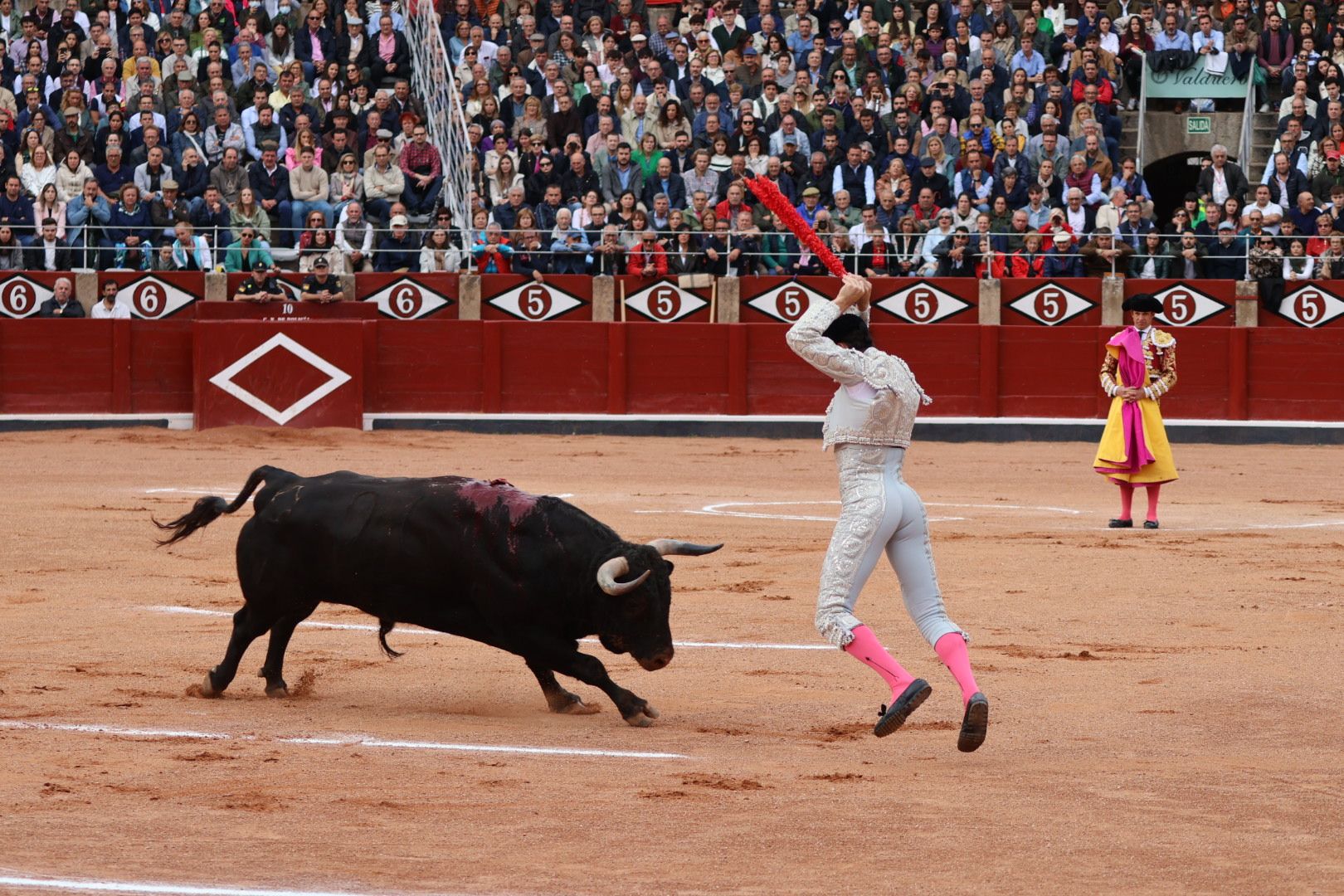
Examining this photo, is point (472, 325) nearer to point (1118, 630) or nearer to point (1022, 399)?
point (1022, 399)

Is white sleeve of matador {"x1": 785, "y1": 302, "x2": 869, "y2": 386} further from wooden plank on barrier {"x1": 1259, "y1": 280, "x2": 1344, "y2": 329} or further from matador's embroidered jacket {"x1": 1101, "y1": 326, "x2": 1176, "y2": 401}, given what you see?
wooden plank on barrier {"x1": 1259, "y1": 280, "x2": 1344, "y2": 329}

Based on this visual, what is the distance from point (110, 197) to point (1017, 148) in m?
8.69

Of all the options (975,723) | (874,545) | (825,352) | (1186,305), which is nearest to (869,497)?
(874,545)

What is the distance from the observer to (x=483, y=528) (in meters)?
6.41

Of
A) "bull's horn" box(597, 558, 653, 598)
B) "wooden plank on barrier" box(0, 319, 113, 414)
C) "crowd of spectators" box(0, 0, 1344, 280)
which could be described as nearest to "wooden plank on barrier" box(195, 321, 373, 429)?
"crowd of spectators" box(0, 0, 1344, 280)

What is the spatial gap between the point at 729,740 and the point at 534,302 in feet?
43.3

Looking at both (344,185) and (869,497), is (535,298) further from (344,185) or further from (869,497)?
(869,497)

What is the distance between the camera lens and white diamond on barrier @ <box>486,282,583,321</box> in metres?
18.9

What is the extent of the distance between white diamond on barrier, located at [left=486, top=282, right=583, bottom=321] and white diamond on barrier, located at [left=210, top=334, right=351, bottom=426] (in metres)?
1.83

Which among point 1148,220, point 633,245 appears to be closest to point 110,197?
point 633,245

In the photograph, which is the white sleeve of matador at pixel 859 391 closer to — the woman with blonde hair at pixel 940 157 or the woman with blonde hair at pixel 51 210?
the woman with blonde hair at pixel 940 157

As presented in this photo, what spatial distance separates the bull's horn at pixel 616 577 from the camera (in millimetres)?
6066

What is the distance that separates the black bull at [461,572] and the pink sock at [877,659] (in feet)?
1.93

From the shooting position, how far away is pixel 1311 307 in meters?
18.8
